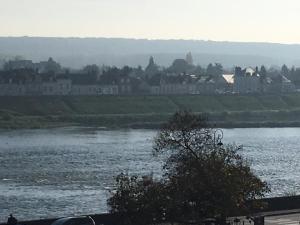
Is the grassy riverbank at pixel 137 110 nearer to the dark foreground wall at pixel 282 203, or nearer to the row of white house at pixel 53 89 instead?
the row of white house at pixel 53 89

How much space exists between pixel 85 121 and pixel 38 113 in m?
7.13

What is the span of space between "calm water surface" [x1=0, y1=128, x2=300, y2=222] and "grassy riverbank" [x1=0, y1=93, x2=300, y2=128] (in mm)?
9307

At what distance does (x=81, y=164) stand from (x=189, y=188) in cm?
3873

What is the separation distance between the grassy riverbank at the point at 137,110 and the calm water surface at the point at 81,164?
9.31 metres

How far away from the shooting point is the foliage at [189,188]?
87.1 feet

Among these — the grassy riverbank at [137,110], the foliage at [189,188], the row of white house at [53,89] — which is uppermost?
the foliage at [189,188]

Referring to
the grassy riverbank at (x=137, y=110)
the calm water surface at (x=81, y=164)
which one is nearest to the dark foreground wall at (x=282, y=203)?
the calm water surface at (x=81, y=164)

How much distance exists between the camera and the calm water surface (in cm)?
4444

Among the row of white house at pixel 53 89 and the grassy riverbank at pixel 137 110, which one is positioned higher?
the row of white house at pixel 53 89

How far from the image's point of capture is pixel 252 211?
3222 centimetres

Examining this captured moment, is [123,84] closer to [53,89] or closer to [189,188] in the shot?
[53,89]

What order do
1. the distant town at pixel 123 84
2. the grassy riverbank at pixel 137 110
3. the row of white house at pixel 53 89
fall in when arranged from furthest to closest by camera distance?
the distant town at pixel 123 84 < the row of white house at pixel 53 89 < the grassy riverbank at pixel 137 110

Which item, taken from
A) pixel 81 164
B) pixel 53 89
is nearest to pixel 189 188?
pixel 81 164

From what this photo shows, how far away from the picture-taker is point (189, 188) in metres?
26.7
